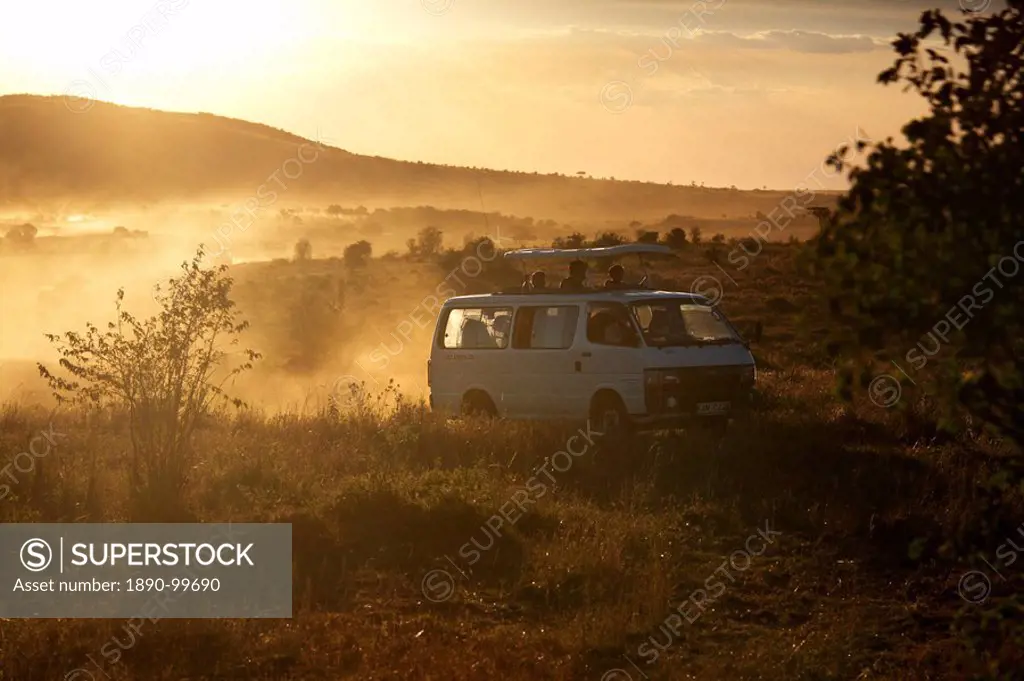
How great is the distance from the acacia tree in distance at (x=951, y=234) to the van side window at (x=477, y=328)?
13698mm

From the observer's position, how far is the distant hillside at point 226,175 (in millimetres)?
107688

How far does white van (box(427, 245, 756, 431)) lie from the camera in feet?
54.2

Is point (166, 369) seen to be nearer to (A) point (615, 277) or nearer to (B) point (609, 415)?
(B) point (609, 415)

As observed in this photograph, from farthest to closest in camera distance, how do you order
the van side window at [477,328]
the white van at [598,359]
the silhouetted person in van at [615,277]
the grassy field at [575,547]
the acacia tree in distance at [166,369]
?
the van side window at [477,328], the silhouetted person in van at [615,277], the white van at [598,359], the acacia tree in distance at [166,369], the grassy field at [575,547]

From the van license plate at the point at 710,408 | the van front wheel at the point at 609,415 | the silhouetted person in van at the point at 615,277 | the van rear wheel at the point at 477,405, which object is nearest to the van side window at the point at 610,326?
the van front wheel at the point at 609,415

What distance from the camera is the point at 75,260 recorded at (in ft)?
248

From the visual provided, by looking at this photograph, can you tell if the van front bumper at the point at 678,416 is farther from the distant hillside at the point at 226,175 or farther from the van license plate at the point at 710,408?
the distant hillside at the point at 226,175

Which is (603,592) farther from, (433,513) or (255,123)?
(255,123)

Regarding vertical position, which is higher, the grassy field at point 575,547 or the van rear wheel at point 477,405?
the van rear wheel at point 477,405

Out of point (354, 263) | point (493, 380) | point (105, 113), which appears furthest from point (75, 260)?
point (493, 380)

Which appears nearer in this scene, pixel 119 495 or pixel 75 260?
pixel 119 495

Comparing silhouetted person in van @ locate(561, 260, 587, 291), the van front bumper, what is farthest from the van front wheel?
silhouetted person in van @ locate(561, 260, 587, 291)

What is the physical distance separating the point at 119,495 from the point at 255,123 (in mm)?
113085

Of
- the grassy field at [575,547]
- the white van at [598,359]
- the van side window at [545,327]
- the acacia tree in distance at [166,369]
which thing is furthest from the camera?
the van side window at [545,327]
